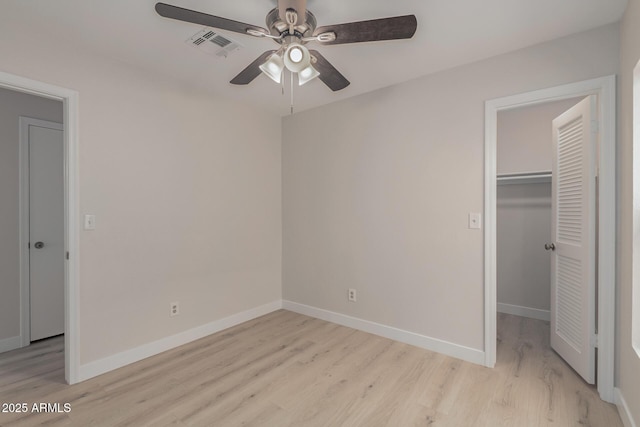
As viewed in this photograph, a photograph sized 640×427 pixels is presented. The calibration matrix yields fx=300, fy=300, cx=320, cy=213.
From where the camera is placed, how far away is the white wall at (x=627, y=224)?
1.62m

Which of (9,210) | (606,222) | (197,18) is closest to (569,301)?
(606,222)

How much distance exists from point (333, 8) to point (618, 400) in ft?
9.97

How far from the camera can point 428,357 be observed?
2.62 metres

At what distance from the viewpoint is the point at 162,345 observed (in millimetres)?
2740

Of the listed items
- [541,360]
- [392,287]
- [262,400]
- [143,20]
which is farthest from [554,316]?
[143,20]

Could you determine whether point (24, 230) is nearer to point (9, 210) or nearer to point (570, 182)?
point (9, 210)

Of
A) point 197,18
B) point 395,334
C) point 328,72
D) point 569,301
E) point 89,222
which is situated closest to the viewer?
point 197,18

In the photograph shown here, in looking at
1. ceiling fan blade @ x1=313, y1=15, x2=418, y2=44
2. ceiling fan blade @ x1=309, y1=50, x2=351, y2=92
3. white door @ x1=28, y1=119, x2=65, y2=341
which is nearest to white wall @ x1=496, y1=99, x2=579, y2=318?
ceiling fan blade @ x1=309, y1=50, x2=351, y2=92

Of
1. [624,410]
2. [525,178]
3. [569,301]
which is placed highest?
[525,178]

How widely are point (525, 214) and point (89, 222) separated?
175 inches

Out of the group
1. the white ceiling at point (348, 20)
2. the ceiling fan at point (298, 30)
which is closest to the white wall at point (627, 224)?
the white ceiling at point (348, 20)

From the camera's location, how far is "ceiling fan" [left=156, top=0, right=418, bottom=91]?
4.83 feet

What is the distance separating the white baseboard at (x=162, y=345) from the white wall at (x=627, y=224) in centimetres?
316

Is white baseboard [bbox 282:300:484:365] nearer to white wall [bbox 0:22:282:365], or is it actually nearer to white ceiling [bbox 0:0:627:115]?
white wall [bbox 0:22:282:365]
